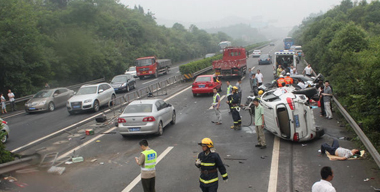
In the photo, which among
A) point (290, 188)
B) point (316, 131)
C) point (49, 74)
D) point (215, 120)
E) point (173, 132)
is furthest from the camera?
point (49, 74)

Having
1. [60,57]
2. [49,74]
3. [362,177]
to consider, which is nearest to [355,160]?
[362,177]

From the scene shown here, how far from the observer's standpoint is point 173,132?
14148 millimetres

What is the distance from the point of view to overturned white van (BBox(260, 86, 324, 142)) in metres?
10.7

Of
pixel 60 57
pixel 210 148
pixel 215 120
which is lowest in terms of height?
pixel 215 120

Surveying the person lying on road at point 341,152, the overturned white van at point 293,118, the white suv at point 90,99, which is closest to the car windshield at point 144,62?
the white suv at point 90,99

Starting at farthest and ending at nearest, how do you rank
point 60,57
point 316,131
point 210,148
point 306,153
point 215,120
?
point 60,57
point 215,120
point 316,131
point 306,153
point 210,148

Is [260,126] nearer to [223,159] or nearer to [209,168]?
[223,159]

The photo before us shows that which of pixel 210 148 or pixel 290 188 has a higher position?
pixel 210 148

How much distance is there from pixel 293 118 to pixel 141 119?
5.69 meters

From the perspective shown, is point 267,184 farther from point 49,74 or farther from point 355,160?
point 49,74

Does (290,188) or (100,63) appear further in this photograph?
(100,63)

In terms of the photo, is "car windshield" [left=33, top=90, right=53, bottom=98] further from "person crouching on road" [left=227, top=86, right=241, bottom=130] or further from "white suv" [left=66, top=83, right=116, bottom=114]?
"person crouching on road" [left=227, top=86, right=241, bottom=130]

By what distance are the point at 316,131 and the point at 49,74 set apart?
27364mm

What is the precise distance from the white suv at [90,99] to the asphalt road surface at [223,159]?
6207mm
